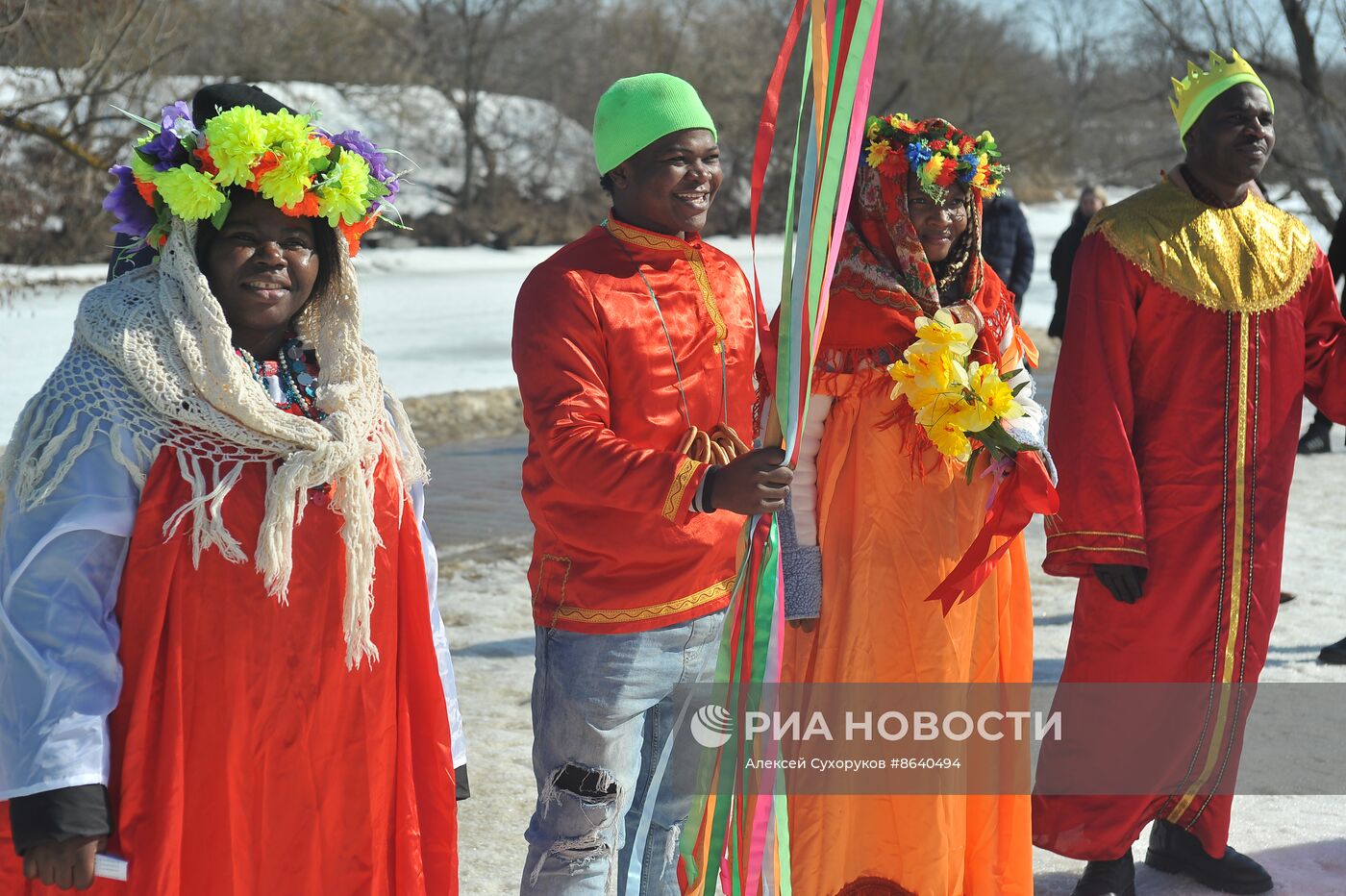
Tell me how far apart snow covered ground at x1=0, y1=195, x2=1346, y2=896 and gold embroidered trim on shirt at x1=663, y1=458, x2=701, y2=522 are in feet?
5.54

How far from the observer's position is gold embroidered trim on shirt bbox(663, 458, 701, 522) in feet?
8.36

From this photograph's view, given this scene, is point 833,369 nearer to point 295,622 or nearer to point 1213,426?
point 1213,426

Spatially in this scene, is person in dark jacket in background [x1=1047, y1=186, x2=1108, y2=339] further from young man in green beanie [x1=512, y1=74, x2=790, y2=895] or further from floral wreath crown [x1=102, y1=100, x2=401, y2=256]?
floral wreath crown [x1=102, y1=100, x2=401, y2=256]

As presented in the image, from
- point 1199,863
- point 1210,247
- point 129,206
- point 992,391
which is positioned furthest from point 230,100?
point 1199,863

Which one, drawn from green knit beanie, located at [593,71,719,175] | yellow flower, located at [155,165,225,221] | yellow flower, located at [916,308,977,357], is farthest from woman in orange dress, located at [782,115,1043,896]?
yellow flower, located at [155,165,225,221]

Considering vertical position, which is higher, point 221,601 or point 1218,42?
point 1218,42

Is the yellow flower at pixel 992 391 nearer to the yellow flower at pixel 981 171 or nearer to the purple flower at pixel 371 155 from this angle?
the yellow flower at pixel 981 171

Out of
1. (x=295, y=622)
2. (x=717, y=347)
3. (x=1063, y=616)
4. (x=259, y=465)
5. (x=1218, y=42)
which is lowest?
(x=1063, y=616)

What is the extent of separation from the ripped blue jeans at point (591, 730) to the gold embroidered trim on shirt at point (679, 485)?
1.31ft

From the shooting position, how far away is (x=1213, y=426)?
11.8ft

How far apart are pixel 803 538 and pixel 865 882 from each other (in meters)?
0.81

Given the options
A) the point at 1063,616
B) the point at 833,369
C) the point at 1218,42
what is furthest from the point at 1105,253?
the point at 1218,42

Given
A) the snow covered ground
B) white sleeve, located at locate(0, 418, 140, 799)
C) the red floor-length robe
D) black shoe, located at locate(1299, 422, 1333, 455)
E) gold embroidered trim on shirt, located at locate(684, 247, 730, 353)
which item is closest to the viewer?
white sleeve, located at locate(0, 418, 140, 799)

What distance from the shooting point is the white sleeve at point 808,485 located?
329cm
